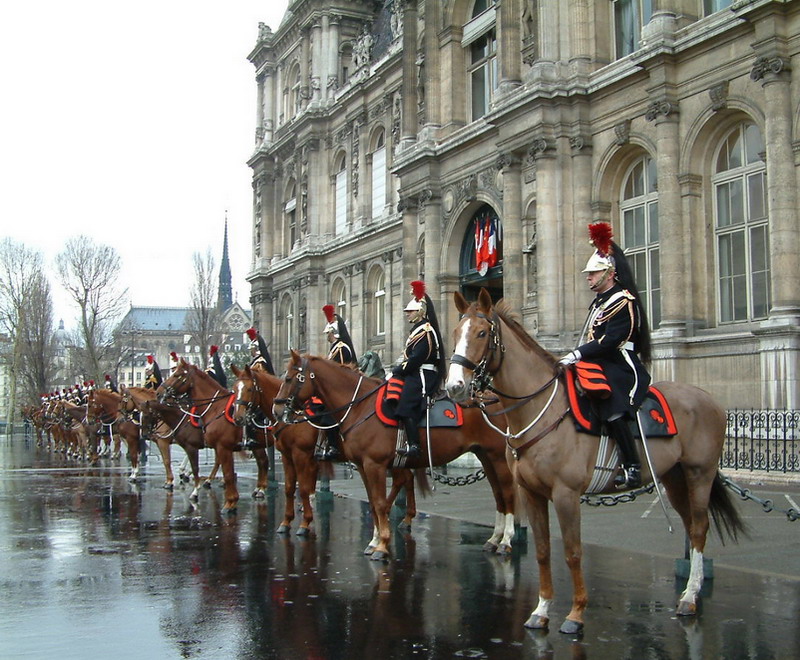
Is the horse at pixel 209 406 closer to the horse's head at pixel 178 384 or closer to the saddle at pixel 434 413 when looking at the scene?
the horse's head at pixel 178 384

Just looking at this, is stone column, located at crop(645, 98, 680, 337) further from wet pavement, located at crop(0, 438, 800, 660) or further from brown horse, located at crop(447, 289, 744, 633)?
brown horse, located at crop(447, 289, 744, 633)

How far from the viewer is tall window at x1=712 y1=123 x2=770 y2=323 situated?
21.7 m

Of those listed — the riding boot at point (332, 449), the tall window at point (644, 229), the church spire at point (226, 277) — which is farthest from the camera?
the church spire at point (226, 277)

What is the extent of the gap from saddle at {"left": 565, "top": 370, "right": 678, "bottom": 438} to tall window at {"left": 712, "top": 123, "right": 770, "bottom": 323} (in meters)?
14.9

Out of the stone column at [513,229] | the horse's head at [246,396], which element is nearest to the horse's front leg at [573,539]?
the horse's head at [246,396]

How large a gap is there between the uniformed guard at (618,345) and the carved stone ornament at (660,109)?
54.1ft

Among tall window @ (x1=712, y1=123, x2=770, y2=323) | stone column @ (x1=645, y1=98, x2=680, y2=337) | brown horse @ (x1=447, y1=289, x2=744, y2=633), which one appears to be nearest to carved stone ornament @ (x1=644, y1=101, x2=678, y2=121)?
stone column @ (x1=645, y1=98, x2=680, y2=337)

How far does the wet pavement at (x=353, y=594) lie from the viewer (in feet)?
22.3

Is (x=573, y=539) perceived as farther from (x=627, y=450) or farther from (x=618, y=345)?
(x=618, y=345)

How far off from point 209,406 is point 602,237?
37.1 ft

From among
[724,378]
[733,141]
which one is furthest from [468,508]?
[733,141]

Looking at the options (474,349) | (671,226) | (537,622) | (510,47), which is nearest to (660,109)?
(671,226)

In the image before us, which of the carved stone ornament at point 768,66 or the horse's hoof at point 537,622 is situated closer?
the horse's hoof at point 537,622

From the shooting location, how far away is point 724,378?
Result: 70.6ft
